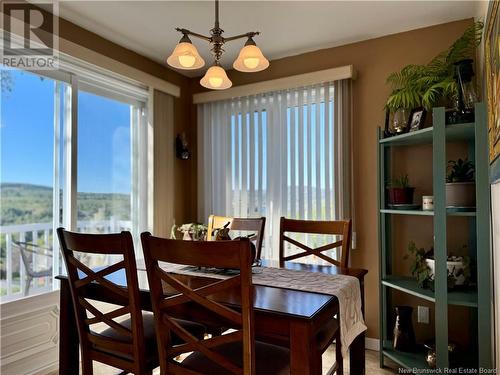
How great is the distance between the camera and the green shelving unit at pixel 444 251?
1927 millimetres

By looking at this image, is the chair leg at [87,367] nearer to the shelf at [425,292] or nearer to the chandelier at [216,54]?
the chandelier at [216,54]

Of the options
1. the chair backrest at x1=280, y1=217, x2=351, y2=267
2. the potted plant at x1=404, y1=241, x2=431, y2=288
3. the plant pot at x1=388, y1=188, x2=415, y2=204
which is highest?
the plant pot at x1=388, y1=188, x2=415, y2=204

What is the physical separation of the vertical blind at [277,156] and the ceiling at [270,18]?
1.44ft

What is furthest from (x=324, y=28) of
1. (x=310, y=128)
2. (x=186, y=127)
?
(x=186, y=127)

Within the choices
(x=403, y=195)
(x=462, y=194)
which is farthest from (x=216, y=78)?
(x=462, y=194)

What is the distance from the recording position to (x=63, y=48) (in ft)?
8.33

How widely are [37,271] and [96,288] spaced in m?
1.24

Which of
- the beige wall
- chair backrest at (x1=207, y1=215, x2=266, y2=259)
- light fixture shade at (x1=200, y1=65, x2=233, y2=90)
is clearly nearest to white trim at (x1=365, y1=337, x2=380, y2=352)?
the beige wall

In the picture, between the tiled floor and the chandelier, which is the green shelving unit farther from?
the chandelier

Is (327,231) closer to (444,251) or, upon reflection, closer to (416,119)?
(444,251)

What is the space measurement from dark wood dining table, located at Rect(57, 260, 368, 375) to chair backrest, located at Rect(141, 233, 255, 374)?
0.32ft

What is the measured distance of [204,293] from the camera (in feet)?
4.19

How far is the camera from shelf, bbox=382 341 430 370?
226 centimetres

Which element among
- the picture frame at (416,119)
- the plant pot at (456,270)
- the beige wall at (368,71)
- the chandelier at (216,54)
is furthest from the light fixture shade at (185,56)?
the plant pot at (456,270)
